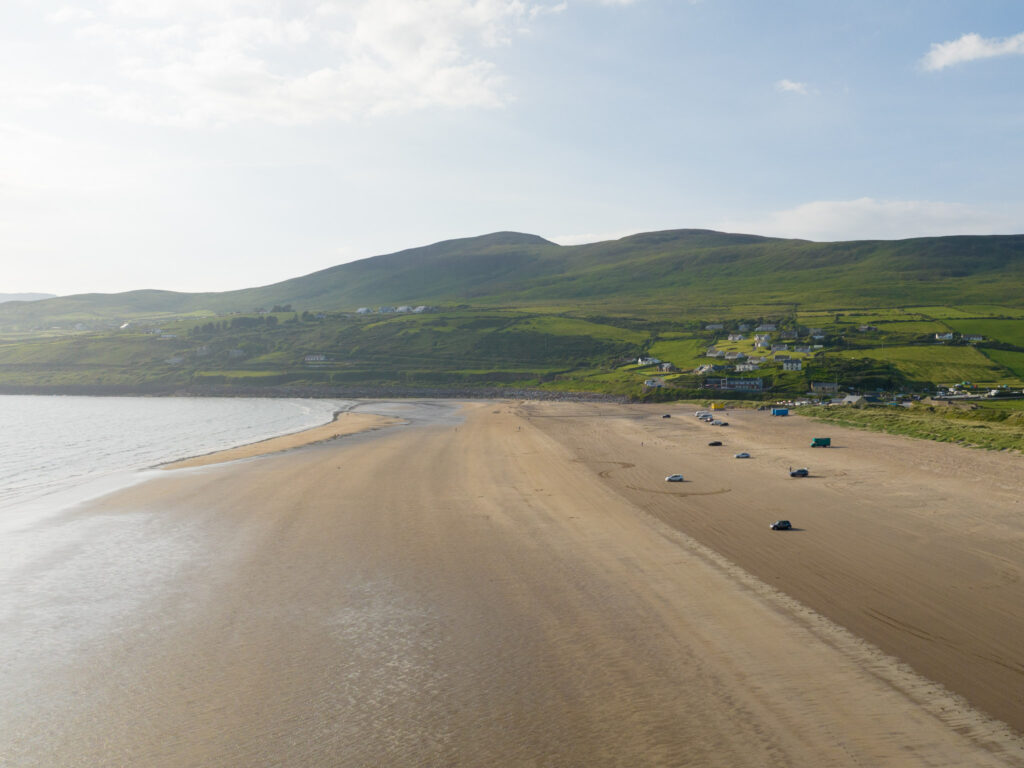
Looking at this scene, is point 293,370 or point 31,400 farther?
point 293,370

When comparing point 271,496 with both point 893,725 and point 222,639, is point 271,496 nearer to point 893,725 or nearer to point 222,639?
point 222,639

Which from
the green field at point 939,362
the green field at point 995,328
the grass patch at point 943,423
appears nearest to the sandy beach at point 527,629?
the grass patch at point 943,423

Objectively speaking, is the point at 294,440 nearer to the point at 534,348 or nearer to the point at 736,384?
the point at 736,384

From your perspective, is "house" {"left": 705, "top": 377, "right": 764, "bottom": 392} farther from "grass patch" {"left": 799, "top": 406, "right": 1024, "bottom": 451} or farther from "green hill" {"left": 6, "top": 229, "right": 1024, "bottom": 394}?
"grass patch" {"left": 799, "top": 406, "right": 1024, "bottom": 451}

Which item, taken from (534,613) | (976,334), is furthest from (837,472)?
(976,334)

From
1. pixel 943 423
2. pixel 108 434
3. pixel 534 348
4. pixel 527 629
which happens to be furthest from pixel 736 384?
pixel 527 629

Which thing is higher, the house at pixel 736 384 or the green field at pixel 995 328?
the green field at pixel 995 328

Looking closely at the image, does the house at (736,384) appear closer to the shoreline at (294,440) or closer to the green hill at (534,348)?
the green hill at (534,348)
